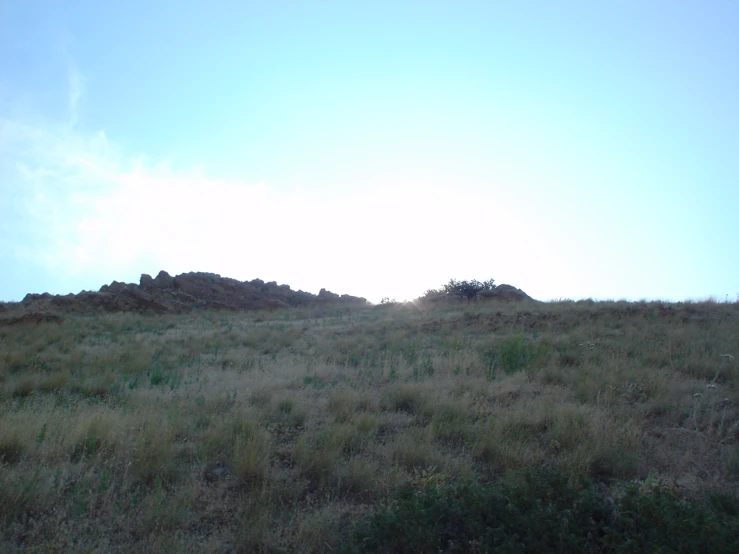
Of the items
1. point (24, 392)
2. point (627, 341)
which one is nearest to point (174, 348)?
point (24, 392)

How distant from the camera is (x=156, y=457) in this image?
5508mm

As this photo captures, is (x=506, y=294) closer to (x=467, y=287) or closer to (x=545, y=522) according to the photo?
(x=467, y=287)

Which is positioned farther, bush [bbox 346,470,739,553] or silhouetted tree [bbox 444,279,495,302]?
silhouetted tree [bbox 444,279,495,302]

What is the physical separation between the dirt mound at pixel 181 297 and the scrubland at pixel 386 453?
54.4ft

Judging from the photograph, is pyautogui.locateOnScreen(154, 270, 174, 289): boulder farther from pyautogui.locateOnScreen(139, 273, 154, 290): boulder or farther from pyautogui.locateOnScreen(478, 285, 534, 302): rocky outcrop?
pyautogui.locateOnScreen(478, 285, 534, 302): rocky outcrop

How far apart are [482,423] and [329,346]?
25.4 feet

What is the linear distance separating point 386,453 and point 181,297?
2693 centimetres

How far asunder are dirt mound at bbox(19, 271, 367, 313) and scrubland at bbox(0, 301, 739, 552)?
16.6 meters

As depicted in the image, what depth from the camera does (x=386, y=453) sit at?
18.9ft

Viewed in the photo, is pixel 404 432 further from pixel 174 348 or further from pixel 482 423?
pixel 174 348

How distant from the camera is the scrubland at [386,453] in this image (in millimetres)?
4074

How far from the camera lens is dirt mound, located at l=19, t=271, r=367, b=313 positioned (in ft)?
88.9

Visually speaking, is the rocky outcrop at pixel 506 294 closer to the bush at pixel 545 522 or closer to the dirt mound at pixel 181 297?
the dirt mound at pixel 181 297

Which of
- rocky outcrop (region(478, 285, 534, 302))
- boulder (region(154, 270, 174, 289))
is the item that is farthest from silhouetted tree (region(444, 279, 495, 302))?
boulder (region(154, 270, 174, 289))
